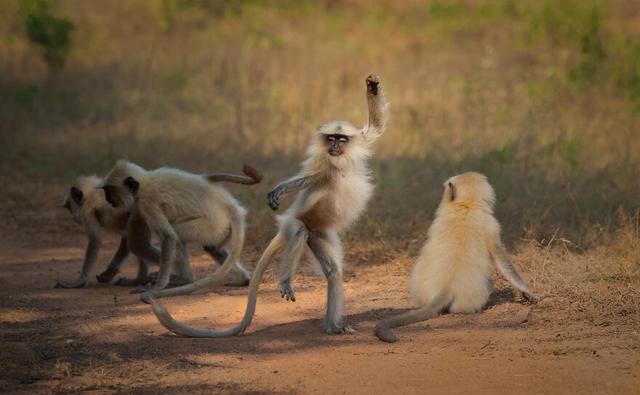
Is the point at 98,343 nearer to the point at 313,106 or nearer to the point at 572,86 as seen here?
the point at 313,106

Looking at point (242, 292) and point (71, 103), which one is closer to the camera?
point (242, 292)

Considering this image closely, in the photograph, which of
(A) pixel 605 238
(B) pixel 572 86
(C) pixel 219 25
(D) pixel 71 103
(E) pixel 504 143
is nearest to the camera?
(A) pixel 605 238

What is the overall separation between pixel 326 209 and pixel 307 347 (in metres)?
0.99

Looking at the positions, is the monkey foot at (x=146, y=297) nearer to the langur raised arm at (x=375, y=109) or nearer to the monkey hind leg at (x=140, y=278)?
the monkey hind leg at (x=140, y=278)

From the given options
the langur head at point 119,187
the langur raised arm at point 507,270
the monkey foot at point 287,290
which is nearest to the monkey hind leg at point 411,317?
the langur raised arm at point 507,270

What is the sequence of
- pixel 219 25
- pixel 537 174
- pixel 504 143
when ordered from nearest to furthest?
pixel 537 174, pixel 504 143, pixel 219 25

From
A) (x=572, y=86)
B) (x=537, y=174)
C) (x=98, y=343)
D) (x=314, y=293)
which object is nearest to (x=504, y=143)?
(x=537, y=174)

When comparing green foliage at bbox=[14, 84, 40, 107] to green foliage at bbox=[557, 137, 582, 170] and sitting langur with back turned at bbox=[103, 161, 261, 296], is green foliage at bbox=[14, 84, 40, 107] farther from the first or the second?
green foliage at bbox=[557, 137, 582, 170]

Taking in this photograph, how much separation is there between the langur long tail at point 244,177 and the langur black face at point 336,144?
3.68 ft

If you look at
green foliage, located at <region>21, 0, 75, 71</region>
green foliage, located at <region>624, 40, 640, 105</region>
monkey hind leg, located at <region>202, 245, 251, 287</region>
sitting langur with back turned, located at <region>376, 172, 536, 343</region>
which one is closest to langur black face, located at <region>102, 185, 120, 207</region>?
monkey hind leg, located at <region>202, 245, 251, 287</region>

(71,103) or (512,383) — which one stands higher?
(71,103)

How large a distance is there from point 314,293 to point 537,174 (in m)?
3.84

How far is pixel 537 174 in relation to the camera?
33.8ft

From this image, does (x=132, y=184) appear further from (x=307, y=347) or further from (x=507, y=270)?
(x=507, y=270)
